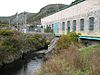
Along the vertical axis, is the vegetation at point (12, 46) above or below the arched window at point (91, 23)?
below

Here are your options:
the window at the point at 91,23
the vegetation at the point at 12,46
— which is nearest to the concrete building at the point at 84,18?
the window at the point at 91,23

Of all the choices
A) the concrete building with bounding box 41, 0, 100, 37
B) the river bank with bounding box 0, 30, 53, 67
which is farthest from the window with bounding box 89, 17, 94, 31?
the river bank with bounding box 0, 30, 53, 67

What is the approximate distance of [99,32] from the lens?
1075 inches

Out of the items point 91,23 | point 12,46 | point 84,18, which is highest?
point 84,18

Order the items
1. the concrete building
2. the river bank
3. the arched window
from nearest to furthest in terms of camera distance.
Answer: the concrete building → the arched window → the river bank

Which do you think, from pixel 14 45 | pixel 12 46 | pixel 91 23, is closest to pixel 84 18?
pixel 91 23

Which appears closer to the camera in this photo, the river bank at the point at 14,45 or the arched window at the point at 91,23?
the arched window at the point at 91,23

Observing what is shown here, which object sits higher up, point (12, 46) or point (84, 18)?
point (84, 18)

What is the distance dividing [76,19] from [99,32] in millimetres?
8788

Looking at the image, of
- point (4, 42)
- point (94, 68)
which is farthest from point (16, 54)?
point (94, 68)

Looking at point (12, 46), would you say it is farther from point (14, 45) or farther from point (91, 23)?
point (91, 23)

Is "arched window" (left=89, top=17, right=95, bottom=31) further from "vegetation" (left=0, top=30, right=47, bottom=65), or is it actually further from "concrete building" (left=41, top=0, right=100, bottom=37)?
"vegetation" (left=0, top=30, right=47, bottom=65)

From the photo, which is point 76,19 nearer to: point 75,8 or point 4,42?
point 75,8

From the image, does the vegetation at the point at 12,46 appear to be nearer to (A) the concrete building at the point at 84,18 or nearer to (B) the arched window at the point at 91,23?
(A) the concrete building at the point at 84,18
